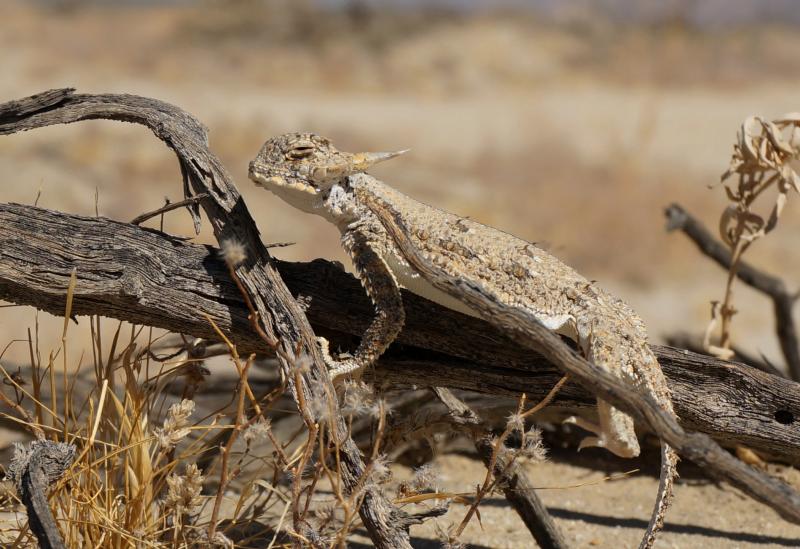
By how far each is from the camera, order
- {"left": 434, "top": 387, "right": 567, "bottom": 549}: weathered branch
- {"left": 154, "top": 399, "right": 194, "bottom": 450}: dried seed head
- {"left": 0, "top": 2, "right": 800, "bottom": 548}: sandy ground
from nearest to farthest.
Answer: {"left": 154, "top": 399, "right": 194, "bottom": 450}: dried seed head < {"left": 434, "top": 387, "right": 567, "bottom": 549}: weathered branch < {"left": 0, "top": 2, "right": 800, "bottom": 548}: sandy ground

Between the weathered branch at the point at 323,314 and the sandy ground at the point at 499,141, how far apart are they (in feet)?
1.41

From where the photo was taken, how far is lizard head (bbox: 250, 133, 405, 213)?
9.70 ft

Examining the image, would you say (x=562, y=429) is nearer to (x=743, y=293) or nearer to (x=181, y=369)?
(x=181, y=369)

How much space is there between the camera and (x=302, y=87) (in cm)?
2389

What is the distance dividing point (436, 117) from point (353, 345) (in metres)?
16.5

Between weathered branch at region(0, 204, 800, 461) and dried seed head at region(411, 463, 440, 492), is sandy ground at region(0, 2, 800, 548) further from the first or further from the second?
weathered branch at region(0, 204, 800, 461)

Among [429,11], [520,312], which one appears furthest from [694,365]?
[429,11]

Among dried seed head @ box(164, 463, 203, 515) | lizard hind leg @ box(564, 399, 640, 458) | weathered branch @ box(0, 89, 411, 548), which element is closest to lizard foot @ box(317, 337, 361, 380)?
weathered branch @ box(0, 89, 411, 548)

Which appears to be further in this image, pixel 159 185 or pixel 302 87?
pixel 302 87

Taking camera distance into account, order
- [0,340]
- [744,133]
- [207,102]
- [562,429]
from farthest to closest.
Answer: [207,102] → [0,340] → [562,429] → [744,133]

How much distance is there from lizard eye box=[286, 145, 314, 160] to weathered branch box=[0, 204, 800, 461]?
0.37m

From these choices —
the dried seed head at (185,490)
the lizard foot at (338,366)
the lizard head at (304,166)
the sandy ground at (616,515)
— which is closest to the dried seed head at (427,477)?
the lizard foot at (338,366)

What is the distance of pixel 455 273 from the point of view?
292 cm

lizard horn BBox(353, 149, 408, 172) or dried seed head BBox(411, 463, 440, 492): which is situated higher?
lizard horn BBox(353, 149, 408, 172)
